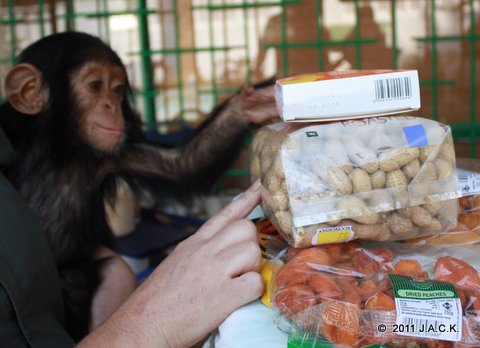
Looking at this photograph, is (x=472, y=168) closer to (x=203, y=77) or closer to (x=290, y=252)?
(x=290, y=252)

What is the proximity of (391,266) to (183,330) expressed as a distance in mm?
277

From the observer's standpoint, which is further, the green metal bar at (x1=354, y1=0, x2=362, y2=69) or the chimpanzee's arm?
the green metal bar at (x1=354, y1=0, x2=362, y2=69)

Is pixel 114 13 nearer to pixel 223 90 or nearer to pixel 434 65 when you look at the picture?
pixel 223 90

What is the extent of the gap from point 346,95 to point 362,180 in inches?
4.5

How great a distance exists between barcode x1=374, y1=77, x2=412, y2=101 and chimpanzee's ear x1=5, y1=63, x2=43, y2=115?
1.13 meters

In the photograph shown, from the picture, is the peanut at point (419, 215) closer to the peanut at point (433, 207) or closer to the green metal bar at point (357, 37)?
the peanut at point (433, 207)

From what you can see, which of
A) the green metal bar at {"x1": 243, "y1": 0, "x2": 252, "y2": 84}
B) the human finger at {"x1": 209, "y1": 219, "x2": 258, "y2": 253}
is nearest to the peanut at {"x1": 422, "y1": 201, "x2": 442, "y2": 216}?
the human finger at {"x1": 209, "y1": 219, "x2": 258, "y2": 253}

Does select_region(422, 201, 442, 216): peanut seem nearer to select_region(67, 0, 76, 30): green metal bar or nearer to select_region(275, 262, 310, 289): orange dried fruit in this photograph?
select_region(275, 262, 310, 289): orange dried fruit

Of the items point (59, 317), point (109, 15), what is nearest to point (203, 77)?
point (109, 15)

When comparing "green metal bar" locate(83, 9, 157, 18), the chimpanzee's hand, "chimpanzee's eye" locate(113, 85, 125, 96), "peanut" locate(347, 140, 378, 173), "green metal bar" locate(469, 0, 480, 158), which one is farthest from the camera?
"green metal bar" locate(83, 9, 157, 18)

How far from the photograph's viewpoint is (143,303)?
75cm

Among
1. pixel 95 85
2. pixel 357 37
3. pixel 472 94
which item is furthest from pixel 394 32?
pixel 95 85

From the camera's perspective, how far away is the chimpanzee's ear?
5.28 feet

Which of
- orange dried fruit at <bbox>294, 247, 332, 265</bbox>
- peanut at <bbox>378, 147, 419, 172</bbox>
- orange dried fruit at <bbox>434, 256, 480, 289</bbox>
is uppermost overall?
peanut at <bbox>378, 147, 419, 172</bbox>
